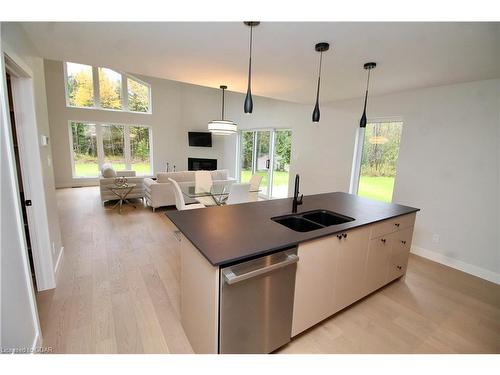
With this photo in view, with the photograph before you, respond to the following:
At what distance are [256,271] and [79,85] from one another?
28.2 feet

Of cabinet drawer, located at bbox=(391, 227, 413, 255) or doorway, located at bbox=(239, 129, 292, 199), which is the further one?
doorway, located at bbox=(239, 129, 292, 199)

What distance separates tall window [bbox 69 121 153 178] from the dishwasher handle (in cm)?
786

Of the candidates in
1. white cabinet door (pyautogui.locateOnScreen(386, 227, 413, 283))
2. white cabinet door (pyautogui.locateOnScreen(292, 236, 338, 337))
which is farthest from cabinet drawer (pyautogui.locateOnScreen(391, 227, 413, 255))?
white cabinet door (pyautogui.locateOnScreen(292, 236, 338, 337))

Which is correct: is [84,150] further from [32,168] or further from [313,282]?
[313,282]

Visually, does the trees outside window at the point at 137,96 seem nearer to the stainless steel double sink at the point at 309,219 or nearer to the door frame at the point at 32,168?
the door frame at the point at 32,168

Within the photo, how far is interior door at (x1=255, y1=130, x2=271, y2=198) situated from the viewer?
6566 millimetres

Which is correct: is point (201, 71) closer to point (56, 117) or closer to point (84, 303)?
point (84, 303)

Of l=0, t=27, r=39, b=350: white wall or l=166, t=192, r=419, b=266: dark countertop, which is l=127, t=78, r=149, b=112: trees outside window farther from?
l=166, t=192, r=419, b=266: dark countertop

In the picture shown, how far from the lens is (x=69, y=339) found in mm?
1675

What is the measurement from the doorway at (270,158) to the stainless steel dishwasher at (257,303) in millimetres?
4277

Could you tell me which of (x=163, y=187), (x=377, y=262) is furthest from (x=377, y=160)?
(x=163, y=187)

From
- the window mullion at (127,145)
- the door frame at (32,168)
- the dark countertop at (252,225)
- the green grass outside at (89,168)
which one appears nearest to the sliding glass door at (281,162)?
the dark countertop at (252,225)

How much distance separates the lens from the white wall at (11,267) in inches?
46.6
